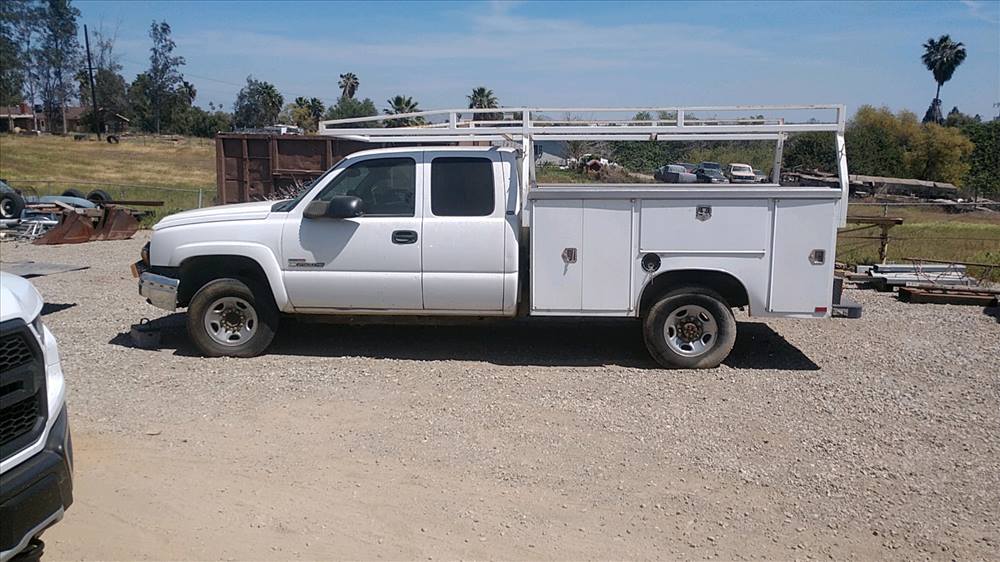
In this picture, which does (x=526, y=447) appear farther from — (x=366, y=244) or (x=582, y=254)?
(x=366, y=244)

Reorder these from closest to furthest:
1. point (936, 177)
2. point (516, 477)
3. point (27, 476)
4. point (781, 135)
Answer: point (27, 476) < point (516, 477) < point (781, 135) < point (936, 177)

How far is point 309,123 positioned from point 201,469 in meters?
82.4

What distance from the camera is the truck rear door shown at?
7.77m

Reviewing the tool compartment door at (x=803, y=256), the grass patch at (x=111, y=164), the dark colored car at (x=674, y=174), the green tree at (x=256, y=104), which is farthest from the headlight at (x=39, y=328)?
the green tree at (x=256, y=104)

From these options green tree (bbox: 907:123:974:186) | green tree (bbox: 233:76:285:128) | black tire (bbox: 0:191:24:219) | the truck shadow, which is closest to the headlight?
the truck shadow

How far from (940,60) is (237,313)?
10719 centimetres

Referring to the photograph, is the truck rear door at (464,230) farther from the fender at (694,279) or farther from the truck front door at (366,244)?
the fender at (694,279)

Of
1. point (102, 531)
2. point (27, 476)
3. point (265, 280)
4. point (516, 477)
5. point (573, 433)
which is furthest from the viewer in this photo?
point (265, 280)

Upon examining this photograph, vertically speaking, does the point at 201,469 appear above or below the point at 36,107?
below

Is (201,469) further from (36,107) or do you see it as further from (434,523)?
(36,107)

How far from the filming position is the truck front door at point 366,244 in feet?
25.6

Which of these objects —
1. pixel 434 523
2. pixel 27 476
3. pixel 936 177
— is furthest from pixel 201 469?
pixel 936 177

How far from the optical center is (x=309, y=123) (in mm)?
84312

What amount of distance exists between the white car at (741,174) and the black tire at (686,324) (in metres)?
1.73
